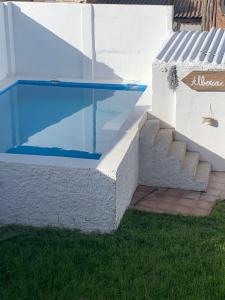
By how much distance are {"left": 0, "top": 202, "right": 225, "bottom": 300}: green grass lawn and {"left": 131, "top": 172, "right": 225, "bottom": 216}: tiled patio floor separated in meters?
0.55

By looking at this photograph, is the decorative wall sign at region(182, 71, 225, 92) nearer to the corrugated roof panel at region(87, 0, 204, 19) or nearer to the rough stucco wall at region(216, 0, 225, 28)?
the rough stucco wall at region(216, 0, 225, 28)

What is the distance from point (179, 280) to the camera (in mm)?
7723

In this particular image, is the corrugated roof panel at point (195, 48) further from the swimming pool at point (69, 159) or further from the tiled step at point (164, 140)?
the tiled step at point (164, 140)

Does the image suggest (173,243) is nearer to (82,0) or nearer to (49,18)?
(49,18)

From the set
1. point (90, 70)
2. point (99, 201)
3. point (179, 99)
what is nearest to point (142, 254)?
point (99, 201)

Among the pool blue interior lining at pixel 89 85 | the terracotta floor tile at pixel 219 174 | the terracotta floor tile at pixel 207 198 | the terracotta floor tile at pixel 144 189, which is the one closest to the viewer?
the terracotta floor tile at pixel 207 198

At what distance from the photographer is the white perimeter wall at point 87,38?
54.3ft

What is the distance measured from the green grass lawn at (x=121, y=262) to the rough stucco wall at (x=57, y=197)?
236 mm

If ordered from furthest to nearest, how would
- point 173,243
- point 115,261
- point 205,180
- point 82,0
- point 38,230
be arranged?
1. point 82,0
2. point 205,180
3. point 38,230
4. point 173,243
5. point 115,261

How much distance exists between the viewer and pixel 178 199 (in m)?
11.0

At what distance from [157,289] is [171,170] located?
4.28m

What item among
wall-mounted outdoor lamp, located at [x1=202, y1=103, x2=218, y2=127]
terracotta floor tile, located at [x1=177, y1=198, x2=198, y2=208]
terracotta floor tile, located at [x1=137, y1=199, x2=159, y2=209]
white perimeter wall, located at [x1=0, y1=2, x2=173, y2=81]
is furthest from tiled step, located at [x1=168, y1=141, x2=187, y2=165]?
white perimeter wall, located at [x1=0, y1=2, x2=173, y2=81]

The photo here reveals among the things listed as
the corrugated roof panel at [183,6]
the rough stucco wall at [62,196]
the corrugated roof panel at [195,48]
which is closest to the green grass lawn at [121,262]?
the rough stucco wall at [62,196]

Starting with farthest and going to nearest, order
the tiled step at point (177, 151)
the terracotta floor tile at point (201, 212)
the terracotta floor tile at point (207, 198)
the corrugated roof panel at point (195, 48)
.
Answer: the corrugated roof panel at point (195, 48) < the tiled step at point (177, 151) < the terracotta floor tile at point (207, 198) < the terracotta floor tile at point (201, 212)
